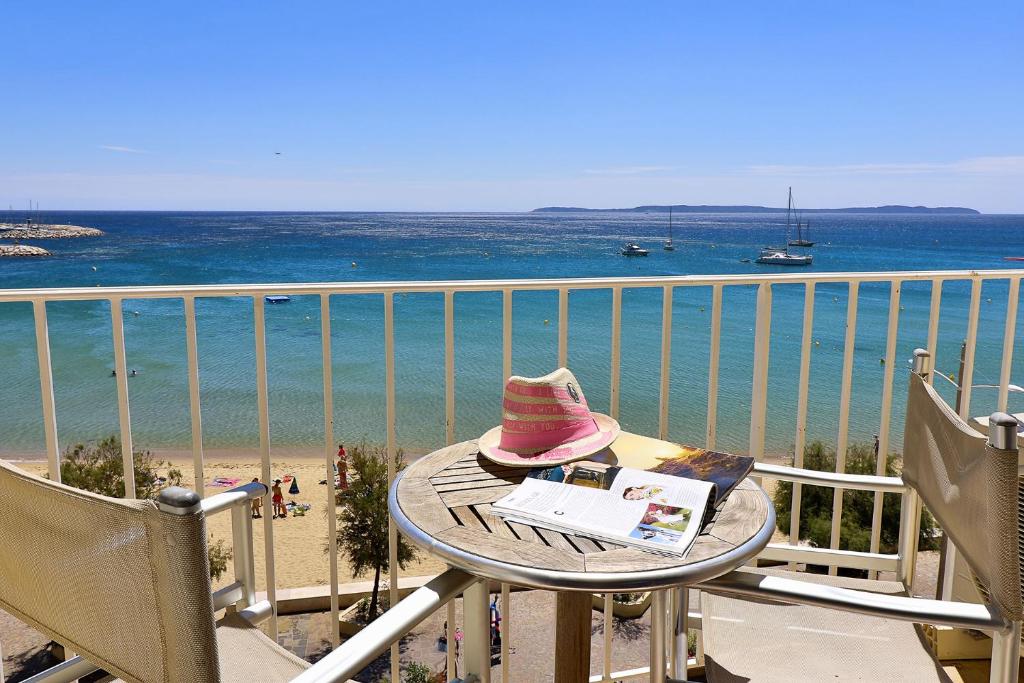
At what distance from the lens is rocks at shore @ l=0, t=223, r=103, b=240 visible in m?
55.2

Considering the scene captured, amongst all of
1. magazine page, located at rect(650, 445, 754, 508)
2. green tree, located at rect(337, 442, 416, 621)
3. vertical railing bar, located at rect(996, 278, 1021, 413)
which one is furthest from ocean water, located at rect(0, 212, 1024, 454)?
magazine page, located at rect(650, 445, 754, 508)

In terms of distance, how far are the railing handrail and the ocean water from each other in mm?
10746

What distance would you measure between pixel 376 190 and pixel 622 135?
1990 cm

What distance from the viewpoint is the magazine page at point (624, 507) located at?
1158 mm

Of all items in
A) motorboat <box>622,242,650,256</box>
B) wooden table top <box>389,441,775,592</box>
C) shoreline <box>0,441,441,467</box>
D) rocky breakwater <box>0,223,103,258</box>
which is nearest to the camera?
wooden table top <box>389,441,775,592</box>

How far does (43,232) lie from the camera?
2239 inches

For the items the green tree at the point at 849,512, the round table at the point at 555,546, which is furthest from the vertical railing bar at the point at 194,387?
the green tree at the point at 849,512

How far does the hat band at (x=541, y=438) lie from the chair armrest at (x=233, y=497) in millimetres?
520

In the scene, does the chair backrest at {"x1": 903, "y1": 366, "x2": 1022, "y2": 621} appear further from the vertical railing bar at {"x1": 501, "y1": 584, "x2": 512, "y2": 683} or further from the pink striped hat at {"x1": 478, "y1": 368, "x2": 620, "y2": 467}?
the vertical railing bar at {"x1": 501, "y1": 584, "x2": 512, "y2": 683}

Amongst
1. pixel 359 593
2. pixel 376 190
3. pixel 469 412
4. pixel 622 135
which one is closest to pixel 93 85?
pixel 376 190

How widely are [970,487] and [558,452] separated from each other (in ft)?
2.43

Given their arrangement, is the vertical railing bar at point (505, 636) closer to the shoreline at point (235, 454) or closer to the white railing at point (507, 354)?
the white railing at point (507, 354)

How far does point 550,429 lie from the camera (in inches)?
60.2

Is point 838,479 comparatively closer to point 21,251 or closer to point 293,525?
point 293,525
